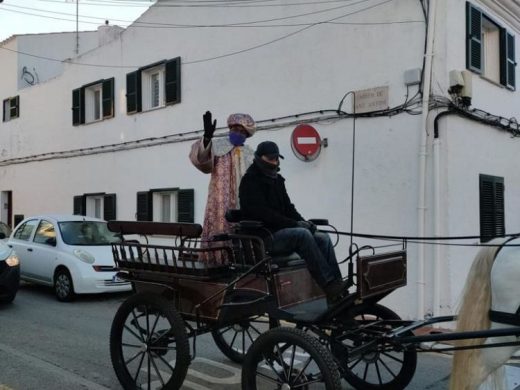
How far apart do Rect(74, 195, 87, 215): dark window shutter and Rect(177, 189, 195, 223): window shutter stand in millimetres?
3829

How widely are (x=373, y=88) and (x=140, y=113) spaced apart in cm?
615

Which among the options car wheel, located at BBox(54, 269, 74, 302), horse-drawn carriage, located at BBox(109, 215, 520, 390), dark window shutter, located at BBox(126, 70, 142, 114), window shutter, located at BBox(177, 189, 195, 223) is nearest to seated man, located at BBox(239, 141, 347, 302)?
horse-drawn carriage, located at BBox(109, 215, 520, 390)

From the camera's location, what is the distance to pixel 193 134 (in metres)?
11.0

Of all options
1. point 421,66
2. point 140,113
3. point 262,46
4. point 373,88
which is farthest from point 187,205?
point 421,66

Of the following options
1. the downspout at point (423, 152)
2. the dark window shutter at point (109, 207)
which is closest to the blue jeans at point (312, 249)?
the downspout at point (423, 152)

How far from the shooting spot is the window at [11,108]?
1700 centimetres

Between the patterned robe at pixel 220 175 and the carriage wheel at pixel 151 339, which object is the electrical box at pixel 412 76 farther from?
the carriage wheel at pixel 151 339

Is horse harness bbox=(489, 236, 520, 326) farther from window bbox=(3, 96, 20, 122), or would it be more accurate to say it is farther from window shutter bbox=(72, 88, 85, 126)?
window bbox=(3, 96, 20, 122)

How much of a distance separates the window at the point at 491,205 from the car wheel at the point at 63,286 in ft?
21.9

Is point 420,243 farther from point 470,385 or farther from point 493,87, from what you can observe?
point 470,385

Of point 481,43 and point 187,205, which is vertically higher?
point 481,43

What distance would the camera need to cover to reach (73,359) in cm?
546

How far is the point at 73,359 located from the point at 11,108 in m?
14.3

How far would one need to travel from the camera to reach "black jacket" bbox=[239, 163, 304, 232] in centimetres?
438
